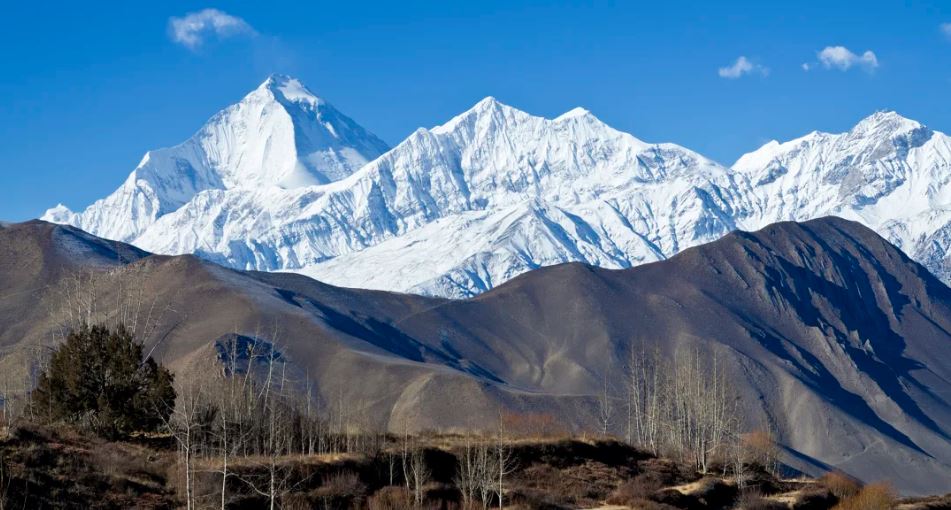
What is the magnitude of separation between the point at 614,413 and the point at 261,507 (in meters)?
149

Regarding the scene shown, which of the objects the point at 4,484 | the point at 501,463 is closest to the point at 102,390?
the point at 4,484

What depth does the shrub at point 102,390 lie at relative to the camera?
58.6 metres

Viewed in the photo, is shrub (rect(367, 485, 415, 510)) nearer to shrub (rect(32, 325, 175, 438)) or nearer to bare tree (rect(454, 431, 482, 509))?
bare tree (rect(454, 431, 482, 509))

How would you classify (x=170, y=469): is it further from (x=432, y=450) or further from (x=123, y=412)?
(x=432, y=450)

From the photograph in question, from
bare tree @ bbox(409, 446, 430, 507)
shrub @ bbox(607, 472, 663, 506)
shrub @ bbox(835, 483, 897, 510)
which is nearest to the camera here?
bare tree @ bbox(409, 446, 430, 507)

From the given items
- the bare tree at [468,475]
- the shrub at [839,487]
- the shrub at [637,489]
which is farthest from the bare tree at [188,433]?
the shrub at [839,487]

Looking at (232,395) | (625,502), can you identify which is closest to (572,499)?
(625,502)

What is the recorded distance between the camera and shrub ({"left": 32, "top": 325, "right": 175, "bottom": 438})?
192 feet

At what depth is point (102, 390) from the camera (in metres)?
59.0

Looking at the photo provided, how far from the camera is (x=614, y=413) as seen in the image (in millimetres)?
197875

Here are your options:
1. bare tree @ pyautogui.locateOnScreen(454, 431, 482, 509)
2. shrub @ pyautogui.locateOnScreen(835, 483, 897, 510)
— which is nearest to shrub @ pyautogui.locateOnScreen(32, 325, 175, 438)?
bare tree @ pyautogui.locateOnScreen(454, 431, 482, 509)

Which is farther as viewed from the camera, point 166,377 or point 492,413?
point 492,413

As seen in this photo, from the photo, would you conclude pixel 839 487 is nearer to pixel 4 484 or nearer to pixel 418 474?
pixel 418 474

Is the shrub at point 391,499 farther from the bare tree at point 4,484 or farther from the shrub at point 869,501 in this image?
the shrub at point 869,501
